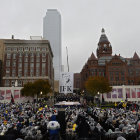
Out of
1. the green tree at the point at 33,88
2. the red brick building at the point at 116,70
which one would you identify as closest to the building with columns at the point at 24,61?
the green tree at the point at 33,88

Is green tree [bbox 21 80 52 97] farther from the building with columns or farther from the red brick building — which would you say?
the red brick building

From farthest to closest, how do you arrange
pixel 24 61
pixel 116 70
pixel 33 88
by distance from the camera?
pixel 116 70 → pixel 24 61 → pixel 33 88

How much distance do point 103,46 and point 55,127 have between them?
10789 centimetres

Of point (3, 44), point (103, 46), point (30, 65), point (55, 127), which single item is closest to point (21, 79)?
point (30, 65)

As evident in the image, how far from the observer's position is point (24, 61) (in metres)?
77.8

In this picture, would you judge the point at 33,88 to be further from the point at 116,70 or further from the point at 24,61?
the point at 116,70

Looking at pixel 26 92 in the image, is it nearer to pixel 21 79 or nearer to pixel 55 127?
pixel 21 79

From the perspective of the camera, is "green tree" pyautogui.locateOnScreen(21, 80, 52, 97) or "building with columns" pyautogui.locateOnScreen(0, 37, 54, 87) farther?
"building with columns" pyautogui.locateOnScreen(0, 37, 54, 87)

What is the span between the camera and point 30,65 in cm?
7756

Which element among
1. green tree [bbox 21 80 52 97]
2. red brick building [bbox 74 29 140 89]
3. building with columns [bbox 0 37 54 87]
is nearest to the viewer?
green tree [bbox 21 80 52 97]

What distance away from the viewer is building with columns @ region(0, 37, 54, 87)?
7569cm

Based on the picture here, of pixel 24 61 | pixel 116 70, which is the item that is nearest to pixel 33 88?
pixel 24 61

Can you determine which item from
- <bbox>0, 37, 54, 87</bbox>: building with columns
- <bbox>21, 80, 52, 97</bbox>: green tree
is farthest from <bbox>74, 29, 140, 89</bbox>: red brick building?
<bbox>21, 80, 52, 97</bbox>: green tree

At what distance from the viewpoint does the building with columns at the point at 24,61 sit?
75694 millimetres
